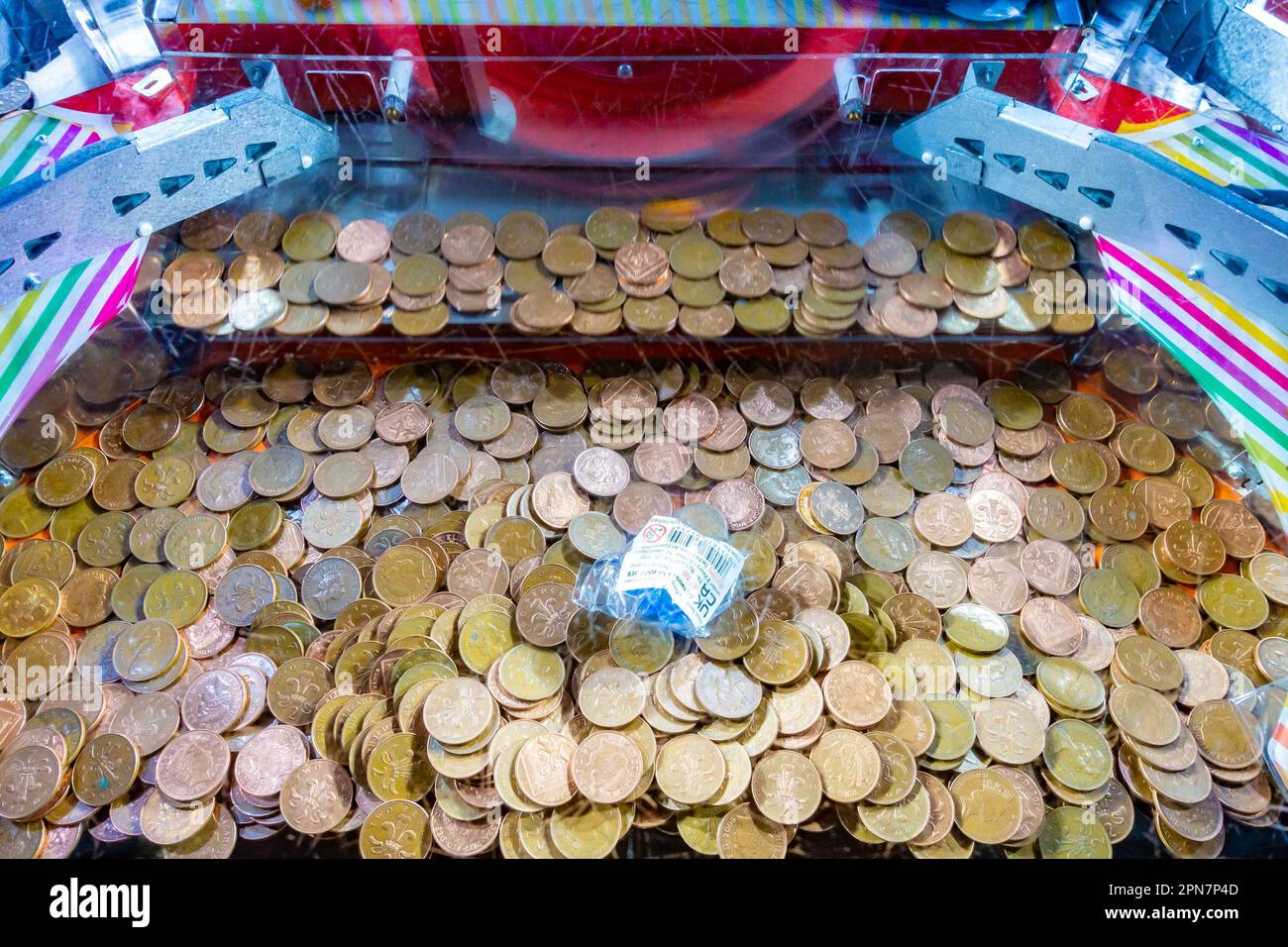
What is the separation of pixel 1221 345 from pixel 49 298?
302 cm

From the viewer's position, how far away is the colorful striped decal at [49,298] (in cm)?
220

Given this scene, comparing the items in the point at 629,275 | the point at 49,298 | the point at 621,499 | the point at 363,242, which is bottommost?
the point at 621,499

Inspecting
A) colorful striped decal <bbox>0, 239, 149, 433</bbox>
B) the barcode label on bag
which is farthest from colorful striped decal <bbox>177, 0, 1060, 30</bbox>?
the barcode label on bag

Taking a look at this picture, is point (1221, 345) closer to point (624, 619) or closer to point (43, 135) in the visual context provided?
point (624, 619)

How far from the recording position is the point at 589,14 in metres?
2.32

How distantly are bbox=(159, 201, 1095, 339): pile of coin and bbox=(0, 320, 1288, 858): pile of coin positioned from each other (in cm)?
10

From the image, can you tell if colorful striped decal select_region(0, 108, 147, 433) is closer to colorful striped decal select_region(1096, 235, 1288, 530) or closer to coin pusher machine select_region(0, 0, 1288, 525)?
coin pusher machine select_region(0, 0, 1288, 525)

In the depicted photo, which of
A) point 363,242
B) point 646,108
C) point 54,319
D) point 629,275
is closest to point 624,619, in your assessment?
point 629,275

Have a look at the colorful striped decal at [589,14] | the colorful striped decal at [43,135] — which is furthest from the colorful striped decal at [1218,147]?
the colorful striped decal at [43,135]

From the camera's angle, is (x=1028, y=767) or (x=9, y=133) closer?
(x=1028, y=767)

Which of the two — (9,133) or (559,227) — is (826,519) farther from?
(9,133)
